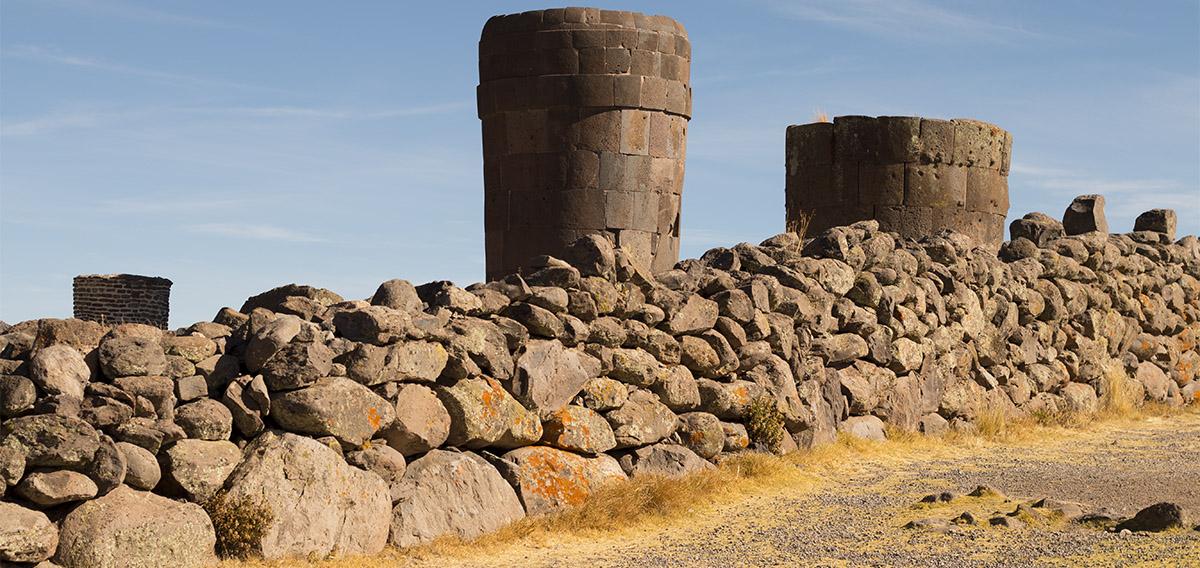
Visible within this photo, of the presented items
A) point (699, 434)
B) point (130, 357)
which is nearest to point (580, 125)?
point (699, 434)

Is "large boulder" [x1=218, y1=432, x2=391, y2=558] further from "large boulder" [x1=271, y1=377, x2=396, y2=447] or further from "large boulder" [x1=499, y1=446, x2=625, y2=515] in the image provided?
"large boulder" [x1=499, y1=446, x2=625, y2=515]

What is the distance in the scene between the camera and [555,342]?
8508 mm

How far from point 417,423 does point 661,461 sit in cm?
207

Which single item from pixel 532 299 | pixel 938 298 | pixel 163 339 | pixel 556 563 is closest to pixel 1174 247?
pixel 938 298

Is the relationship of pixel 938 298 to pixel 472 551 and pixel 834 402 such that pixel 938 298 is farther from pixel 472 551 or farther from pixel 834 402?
pixel 472 551

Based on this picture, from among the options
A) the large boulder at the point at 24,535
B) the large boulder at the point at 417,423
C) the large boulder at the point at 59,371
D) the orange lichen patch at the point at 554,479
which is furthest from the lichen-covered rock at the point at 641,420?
the large boulder at the point at 24,535

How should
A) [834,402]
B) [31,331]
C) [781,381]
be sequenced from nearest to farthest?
[31,331] → [781,381] → [834,402]

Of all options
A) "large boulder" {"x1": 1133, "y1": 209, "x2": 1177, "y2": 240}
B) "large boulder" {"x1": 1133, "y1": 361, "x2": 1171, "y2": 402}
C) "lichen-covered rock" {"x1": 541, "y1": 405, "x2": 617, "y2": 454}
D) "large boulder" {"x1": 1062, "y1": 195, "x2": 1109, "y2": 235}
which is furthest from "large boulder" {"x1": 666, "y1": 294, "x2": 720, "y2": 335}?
"large boulder" {"x1": 1133, "y1": 209, "x2": 1177, "y2": 240}

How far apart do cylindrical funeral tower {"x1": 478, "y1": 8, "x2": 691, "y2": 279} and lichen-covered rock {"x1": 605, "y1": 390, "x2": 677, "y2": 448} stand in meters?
4.57

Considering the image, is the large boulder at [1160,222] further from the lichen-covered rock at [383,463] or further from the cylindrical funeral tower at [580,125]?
the lichen-covered rock at [383,463]

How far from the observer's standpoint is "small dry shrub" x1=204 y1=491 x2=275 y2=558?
6637 mm

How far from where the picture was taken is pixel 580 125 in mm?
13641

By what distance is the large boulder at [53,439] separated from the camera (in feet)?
20.0

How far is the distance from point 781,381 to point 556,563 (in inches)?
133
